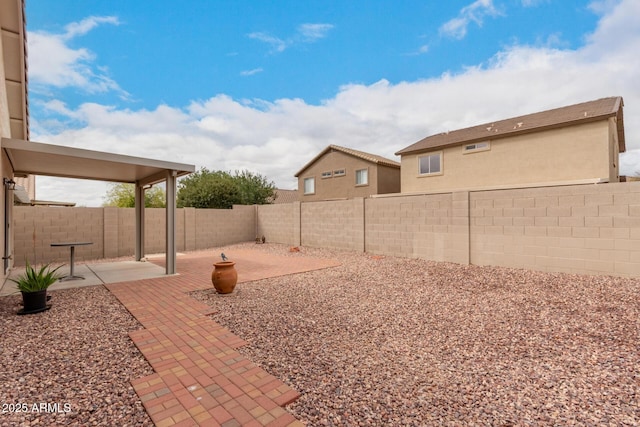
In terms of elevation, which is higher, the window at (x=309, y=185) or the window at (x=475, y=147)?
the window at (x=475, y=147)

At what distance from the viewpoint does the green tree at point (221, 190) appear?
21922 millimetres

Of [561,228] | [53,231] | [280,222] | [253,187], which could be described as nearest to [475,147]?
[561,228]

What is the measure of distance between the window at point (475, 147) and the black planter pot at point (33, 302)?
52.8 ft

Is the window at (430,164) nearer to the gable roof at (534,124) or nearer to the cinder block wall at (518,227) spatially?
the gable roof at (534,124)

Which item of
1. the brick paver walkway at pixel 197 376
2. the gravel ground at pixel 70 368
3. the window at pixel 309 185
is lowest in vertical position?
the brick paver walkway at pixel 197 376

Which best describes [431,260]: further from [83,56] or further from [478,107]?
[83,56]

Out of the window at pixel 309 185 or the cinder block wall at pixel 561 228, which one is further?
the window at pixel 309 185

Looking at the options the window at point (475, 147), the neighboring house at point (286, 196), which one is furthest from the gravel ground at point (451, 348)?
the neighboring house at point (286, 196)

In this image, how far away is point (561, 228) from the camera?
714cm

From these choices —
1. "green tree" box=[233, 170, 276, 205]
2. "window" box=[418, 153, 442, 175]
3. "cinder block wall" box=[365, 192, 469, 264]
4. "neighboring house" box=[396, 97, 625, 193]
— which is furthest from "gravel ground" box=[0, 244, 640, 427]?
"green tree" box=[233, 170, 276, 205]

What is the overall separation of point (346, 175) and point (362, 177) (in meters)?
1.31

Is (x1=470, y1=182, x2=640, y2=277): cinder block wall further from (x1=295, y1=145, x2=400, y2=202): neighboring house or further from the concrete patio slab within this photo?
(x1=295, y1=145, x2=400, y2=202): neighboring house

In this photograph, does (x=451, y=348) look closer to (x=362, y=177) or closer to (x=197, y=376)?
(x=197, y=376)

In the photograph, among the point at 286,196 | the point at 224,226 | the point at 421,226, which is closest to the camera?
the point at 421,226
